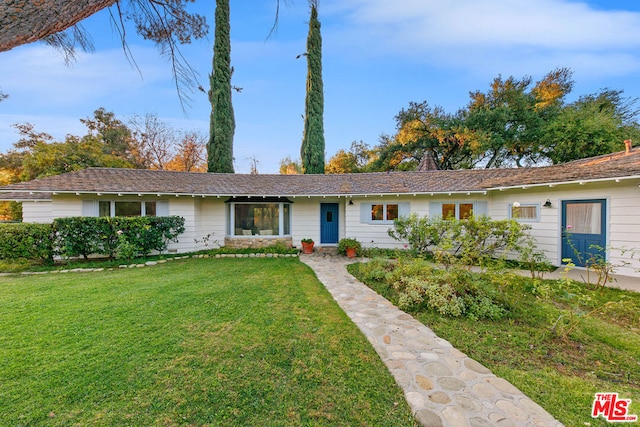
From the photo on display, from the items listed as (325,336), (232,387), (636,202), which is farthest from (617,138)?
(232,387)

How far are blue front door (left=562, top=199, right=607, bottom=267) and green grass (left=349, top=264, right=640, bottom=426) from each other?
2.66 metres

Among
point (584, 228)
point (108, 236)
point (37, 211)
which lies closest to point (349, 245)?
point (584, 228)

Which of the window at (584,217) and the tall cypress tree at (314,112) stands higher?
the tall cypress tree at (314,112)

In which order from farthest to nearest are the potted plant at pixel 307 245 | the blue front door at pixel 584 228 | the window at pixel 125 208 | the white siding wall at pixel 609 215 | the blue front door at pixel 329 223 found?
the blue front door at pixel 329 223, the potted plant at pixel 307 245, the window at pixel 125 208, the blue front door at pixel 584 228, the white siding wall at pixel 609 215

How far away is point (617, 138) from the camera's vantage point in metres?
13.5

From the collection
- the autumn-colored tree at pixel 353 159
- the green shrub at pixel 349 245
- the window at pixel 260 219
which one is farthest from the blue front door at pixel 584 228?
the autumn-colored tree at pixel 353 159

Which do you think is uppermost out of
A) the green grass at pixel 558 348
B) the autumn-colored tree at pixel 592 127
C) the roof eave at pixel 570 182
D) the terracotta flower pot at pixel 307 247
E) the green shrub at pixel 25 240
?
the autumn-colored tree at pixel 592 127

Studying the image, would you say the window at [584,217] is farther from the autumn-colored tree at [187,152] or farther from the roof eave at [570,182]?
the autumn-colored tree at [187,152]

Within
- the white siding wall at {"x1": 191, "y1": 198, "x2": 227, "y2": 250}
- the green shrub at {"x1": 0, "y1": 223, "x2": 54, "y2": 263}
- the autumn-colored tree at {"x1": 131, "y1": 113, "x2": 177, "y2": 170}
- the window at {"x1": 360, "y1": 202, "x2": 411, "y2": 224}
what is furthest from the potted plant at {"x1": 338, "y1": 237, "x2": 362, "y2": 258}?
the autumn-colored tree at {"x1": 131, "y1": 113, "x2": 177, "y2": 170}

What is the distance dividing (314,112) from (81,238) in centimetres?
1574

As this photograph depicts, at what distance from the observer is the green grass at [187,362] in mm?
2143

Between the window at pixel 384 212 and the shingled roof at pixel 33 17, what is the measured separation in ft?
33.3

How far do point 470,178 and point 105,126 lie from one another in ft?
101

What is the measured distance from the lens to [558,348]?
10.7ft
